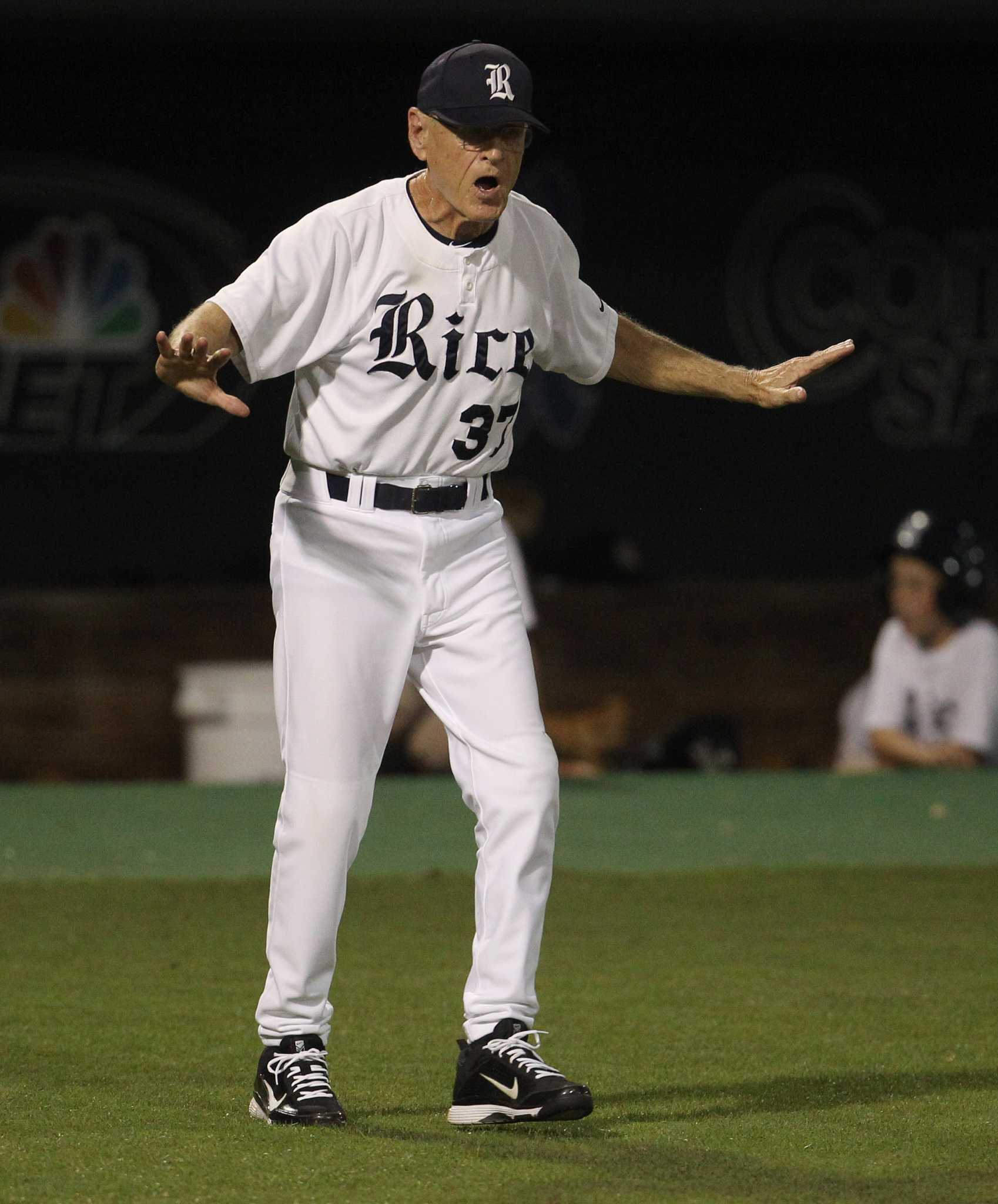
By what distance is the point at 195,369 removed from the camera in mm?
3162

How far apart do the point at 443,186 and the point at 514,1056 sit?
145cm

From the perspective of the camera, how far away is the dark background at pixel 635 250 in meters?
10.6

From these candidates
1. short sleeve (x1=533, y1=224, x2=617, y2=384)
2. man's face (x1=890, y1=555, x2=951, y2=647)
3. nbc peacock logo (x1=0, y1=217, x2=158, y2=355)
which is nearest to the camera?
short sleeve (x1=533, y1=224, x2=617, y2=384)

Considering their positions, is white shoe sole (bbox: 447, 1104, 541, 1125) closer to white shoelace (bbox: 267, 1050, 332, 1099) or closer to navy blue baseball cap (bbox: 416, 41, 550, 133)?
white shoelace (bbox: 267, 1050, 332, 1099)

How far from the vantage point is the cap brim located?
334 cm

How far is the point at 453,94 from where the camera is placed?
133 inches

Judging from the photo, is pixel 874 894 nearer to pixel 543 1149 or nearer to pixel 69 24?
pixel 543 1149

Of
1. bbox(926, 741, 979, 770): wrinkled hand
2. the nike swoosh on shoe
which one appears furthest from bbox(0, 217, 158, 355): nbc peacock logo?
the nike swoosh on shoe

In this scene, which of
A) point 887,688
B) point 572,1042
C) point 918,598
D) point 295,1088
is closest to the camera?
point 295,1088

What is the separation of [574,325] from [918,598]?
178 inches

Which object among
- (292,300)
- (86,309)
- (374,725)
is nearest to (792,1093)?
(374,725)

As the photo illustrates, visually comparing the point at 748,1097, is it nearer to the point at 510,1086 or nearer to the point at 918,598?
the point at 510,1086

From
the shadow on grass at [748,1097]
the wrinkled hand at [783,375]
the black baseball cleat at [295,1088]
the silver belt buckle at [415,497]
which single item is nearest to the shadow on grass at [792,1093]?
the shadow on grass at [748,1097]

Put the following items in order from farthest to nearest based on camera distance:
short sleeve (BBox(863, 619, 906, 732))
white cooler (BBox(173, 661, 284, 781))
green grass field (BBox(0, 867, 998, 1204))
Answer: white cooler (BBox(173, 661, 284, 781))
short sleeve (BBox(863, 619, 906, 732))
green grass field (BBox(0, 867, 998, 1204))
